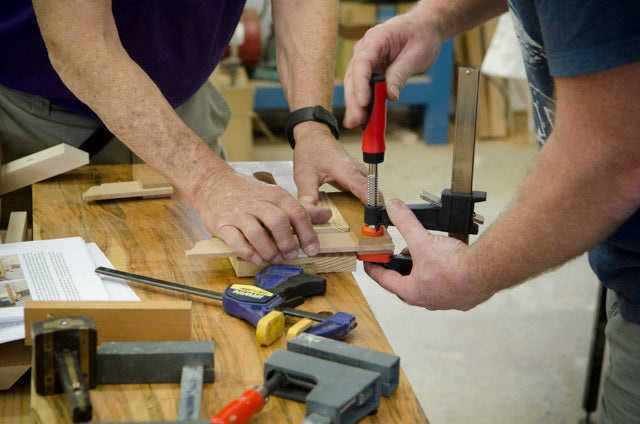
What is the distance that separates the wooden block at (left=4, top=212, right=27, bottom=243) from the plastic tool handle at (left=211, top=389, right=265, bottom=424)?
2.54ft

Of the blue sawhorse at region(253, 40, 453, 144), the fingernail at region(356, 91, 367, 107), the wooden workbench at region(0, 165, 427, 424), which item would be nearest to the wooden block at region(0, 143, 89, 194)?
the wooden workbench at region(0, 165, 427, 424)

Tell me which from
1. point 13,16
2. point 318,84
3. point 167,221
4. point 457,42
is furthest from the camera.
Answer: point 457,42

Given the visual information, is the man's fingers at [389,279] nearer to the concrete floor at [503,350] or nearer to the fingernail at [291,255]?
the fingernail at [291,255]

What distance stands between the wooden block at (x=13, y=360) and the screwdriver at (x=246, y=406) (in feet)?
1.26

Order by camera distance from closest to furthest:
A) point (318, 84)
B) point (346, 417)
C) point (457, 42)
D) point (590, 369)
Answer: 1. point (346, 417)
2. point (318, 84)
3. point (590, 369)
4. point (457, 42)

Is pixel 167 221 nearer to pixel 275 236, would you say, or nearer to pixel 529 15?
pixel 275 236

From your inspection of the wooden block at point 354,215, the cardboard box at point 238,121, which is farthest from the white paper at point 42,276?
the cardboard box at point 238,121

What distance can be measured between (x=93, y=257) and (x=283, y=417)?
54cm

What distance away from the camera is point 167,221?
1395 millimetres

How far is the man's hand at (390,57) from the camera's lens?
3.75ft

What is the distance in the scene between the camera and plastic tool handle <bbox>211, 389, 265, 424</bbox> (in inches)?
30.1

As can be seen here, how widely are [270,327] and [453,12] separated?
0.76 meters

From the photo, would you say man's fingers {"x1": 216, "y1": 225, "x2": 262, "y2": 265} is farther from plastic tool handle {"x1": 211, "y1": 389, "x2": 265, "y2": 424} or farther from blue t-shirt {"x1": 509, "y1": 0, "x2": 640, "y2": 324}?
blue t-shirt {"x1": 509, "y1": 0, "x2": 640, "y2": 324}

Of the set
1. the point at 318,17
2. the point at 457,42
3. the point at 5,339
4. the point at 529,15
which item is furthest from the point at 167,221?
the point at 457,42
